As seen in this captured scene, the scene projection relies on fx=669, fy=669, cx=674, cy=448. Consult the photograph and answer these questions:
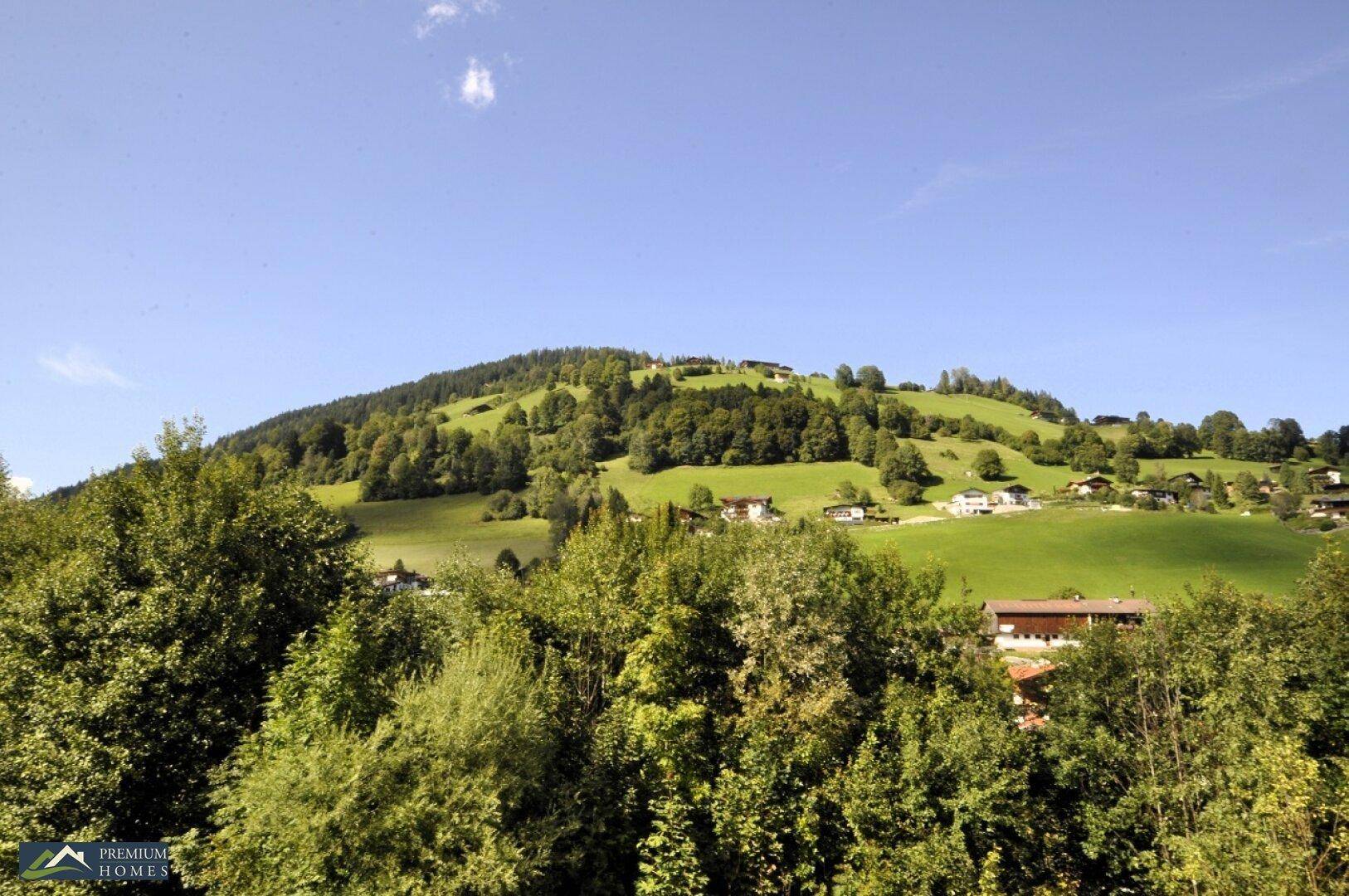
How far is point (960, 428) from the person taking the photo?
15675cm

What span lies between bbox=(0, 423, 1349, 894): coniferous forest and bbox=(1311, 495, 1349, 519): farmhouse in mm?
89534

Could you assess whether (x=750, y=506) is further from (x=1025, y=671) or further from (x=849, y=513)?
(x=1025, y=671)

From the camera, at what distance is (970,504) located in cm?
11131

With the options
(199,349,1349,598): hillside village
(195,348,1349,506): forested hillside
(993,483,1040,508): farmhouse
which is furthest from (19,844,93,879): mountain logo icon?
(993,483,1040,508): farmhouse

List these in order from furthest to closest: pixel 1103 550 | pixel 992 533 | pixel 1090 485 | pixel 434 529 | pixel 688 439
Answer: pixel 688 439, pixel 1090 485, pixel 434 529, pixel 992 533, pixel 1103 550

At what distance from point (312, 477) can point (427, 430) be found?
2355 centimetres

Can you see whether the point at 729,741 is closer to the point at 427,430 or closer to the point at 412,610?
the point at 412,610

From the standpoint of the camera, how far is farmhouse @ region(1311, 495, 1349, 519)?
3839 inches

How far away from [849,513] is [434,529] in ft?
219

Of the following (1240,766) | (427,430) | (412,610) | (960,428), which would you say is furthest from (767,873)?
(960,428)

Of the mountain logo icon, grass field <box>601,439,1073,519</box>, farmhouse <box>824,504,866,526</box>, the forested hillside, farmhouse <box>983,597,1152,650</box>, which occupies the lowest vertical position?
farmhouse <box>983,597,1152,650</box>

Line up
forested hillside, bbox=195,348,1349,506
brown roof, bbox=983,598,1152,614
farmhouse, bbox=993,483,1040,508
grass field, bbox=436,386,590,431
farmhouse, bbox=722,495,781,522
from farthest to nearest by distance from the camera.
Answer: grass field, bbox=436,386,590,431
forested hillside, bbox=195,348,1349,506
farmhouse, bbox=993,483,1040,508
farmhouse, bbox=722,495,781,522
brown roof, bbox=983,598,1152,614

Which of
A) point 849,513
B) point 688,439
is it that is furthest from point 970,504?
point 688,439

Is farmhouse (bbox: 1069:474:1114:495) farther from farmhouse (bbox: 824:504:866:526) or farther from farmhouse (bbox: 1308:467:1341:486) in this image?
Result: farmhouse (bbox: 824:504:866:526)
